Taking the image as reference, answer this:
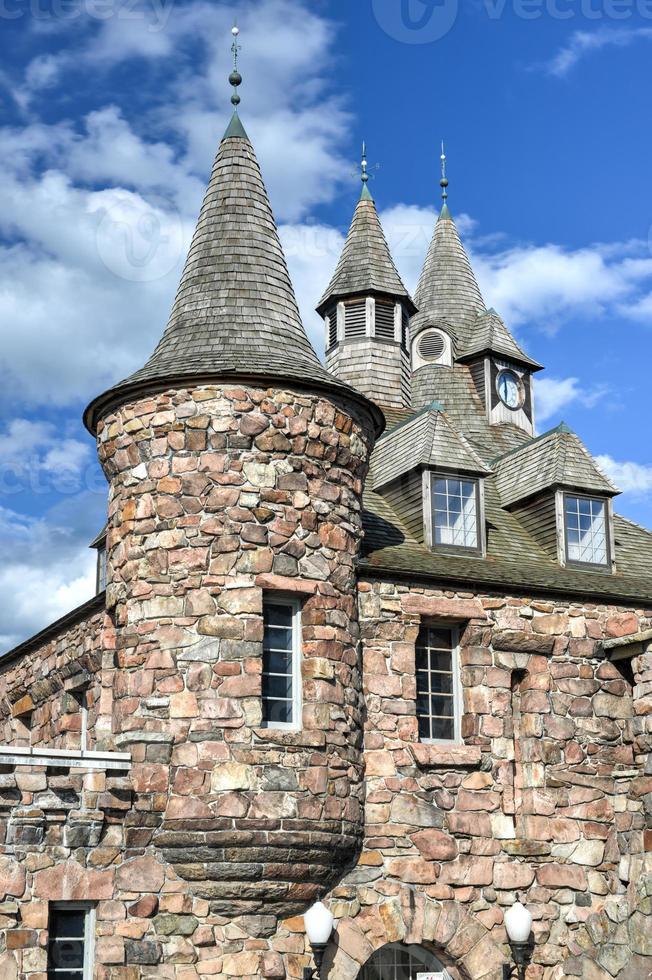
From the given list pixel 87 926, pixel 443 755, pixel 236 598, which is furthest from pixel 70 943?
pixel 443 755

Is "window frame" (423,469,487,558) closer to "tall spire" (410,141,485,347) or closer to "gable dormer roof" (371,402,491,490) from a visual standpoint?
"gable dormer roof" (371,402,491,490)

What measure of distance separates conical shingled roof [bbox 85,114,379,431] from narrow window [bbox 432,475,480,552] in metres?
3.02

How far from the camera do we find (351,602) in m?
17.3

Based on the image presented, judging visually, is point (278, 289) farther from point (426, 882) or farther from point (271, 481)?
point (426, 882)

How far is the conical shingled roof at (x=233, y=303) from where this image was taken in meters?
17.1

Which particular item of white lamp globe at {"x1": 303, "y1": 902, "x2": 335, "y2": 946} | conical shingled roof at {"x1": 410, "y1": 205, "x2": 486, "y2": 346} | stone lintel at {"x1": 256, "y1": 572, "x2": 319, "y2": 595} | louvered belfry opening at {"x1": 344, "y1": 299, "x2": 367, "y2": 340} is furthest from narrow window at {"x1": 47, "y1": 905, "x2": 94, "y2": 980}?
conical shingled roof at {"x1": 410, "y1": 205, "x2": 486, "y2": 346}

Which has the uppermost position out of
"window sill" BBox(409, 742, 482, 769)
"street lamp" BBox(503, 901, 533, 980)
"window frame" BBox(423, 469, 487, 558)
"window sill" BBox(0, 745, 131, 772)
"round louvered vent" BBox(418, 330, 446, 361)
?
"round louvered vent" BBox(418, 330, 446, 361)

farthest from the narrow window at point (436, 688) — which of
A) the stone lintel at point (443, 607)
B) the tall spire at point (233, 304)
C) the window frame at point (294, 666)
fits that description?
the tall spire at point (233, 304)

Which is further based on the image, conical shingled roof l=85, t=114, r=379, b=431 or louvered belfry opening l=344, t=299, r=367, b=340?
louvered belfry opening l=344, t=299, r=367, b=340

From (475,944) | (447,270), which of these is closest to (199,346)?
(475,944)

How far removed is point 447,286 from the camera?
30.2 meters

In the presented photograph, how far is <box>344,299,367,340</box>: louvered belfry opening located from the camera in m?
27.5

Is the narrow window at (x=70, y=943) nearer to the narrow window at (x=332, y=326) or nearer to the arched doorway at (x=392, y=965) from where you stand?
the arched doorway at (x=392, y=965)

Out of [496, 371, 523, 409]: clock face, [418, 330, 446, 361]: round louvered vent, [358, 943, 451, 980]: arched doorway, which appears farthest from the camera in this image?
[418, 330, 446, 361]: round louvered vent
